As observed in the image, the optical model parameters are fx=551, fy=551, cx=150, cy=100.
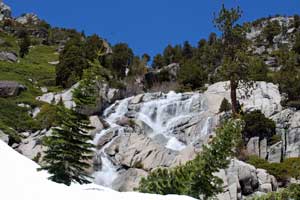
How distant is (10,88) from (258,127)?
24.5 metres

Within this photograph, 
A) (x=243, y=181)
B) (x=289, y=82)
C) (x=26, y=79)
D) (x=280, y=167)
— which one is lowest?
(x=243, y=181)

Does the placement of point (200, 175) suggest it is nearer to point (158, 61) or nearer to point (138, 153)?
point (138, 153)

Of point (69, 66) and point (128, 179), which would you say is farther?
point (69, 66)

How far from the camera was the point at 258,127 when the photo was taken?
40.6 m

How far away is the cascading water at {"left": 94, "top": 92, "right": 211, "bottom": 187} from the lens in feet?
139

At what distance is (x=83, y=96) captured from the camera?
60.9ft

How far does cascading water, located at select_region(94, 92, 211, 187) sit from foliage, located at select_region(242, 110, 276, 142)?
3.00m

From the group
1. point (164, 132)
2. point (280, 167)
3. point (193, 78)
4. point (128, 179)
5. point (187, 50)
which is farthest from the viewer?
point (187, 50)

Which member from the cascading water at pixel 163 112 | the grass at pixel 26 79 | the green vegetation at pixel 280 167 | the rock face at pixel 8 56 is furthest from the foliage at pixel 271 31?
the green vegetation at pixel 280 167

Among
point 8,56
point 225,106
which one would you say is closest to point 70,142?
point 225,106

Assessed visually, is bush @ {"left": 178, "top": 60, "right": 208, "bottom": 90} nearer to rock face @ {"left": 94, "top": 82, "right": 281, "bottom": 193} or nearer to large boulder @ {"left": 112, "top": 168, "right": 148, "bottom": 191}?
rock face @ {"left": 94, "top": 82, "right": 281, "bottom": 193}

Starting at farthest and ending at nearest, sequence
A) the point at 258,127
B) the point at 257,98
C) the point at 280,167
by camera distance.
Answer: the point at 257,98 → the point at 258,127 → the point at 280,167

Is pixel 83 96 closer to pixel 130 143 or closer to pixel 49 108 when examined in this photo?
pixel 130 143

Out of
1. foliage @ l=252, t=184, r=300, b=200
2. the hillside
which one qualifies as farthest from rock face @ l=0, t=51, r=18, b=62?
foliage @ l=252, t=184, r=300, b=200
